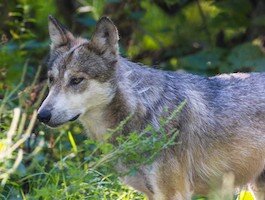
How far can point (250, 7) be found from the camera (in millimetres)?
9031

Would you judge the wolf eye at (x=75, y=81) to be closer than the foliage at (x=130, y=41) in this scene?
Yes

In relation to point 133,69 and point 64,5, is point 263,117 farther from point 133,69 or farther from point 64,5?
point 64,5

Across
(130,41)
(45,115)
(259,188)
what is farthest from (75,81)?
(130,41)

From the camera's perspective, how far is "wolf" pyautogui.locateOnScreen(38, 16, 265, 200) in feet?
19.6

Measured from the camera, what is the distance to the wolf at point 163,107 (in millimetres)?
5977

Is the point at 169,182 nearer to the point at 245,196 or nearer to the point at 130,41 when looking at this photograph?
the point at 245,196

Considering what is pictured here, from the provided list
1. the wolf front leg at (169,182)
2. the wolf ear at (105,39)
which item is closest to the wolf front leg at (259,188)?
the wolf front leg at (169,182)

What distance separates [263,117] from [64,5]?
4.14 meters

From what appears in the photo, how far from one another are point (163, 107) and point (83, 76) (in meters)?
0.63

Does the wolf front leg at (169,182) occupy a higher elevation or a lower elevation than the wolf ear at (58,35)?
lower

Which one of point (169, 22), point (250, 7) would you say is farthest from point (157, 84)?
point (169, 22)

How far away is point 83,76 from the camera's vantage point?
5.98 metres

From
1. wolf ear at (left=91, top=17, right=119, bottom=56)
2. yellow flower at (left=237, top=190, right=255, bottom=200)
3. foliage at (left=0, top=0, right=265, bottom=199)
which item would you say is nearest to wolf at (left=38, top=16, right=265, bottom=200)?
wolf ear at (left=91, top=17, right=119, bottom=56)

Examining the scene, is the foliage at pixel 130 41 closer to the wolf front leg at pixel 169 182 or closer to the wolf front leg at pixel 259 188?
the wolf front leg at pixel 169 182
